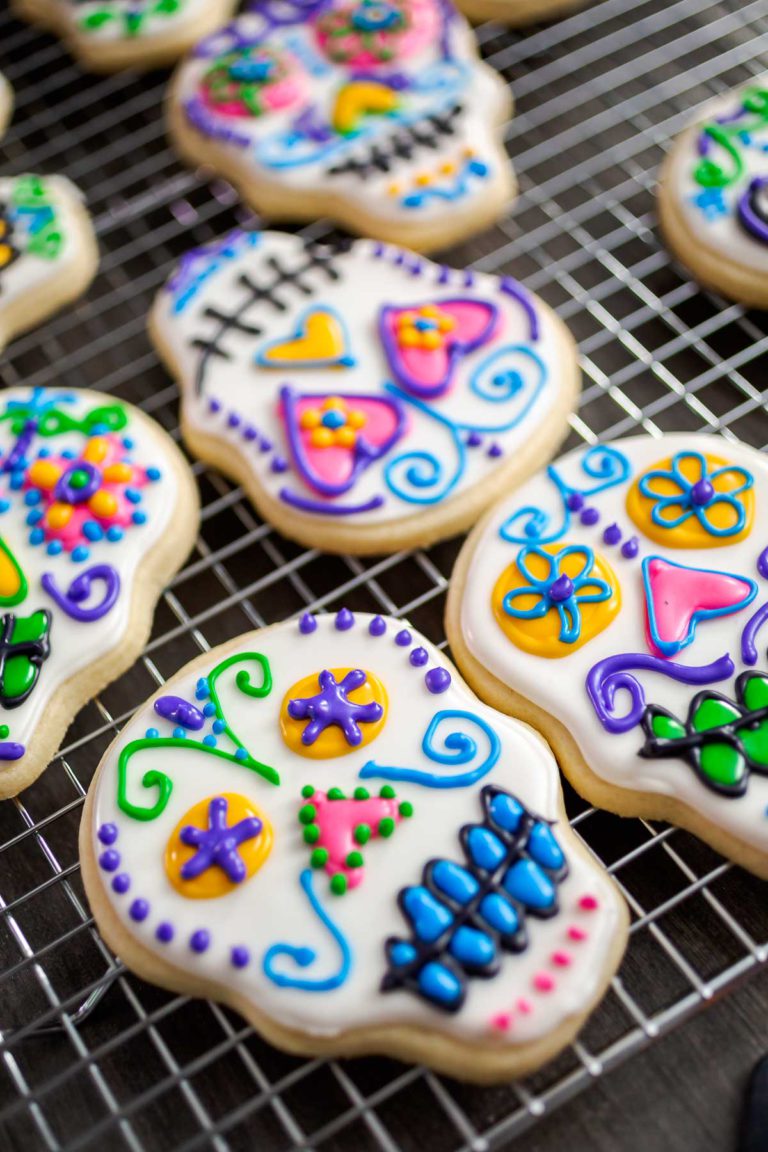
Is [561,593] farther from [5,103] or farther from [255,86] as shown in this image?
[5,103]

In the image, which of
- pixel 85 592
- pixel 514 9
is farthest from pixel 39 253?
pixel 514 9

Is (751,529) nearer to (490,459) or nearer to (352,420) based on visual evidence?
(490,459)

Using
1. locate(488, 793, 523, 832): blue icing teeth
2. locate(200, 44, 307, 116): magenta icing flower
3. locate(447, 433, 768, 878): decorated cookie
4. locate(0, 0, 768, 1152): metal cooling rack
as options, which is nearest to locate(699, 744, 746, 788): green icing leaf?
locate(447, 433, 768, 878): decorated cookie

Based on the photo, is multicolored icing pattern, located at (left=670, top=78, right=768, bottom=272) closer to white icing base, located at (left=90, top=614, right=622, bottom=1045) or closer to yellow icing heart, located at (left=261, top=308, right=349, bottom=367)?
yellow icing heart, located at (left=261, top=308, right=349, bottom=367)

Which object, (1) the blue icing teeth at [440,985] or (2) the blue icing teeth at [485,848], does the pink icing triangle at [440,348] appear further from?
(1) the blue icing teeth at [440,985]

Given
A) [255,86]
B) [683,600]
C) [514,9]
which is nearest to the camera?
[683,600]

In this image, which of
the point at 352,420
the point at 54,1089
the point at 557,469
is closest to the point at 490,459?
the point at 557,469
